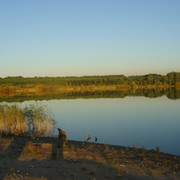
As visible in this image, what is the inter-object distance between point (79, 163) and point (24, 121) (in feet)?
24.9

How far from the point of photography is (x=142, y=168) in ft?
34.6

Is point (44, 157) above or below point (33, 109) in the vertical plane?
below

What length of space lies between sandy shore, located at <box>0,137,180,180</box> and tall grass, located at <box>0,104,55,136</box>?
10.1 ft

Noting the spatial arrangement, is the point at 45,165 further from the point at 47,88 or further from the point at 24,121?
the point at 47,88

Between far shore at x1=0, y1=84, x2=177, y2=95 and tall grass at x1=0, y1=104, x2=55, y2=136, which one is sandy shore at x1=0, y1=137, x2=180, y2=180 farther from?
far shore at x1=0, y1=84, x2=177, y2=95

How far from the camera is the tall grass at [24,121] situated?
56.5 ft

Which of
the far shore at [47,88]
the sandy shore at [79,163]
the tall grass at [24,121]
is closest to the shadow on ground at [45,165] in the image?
the sandy shore at [79,163]

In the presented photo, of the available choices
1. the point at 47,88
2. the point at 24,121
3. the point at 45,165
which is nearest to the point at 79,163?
the point at 45,165

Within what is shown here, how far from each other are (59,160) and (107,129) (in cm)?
1207

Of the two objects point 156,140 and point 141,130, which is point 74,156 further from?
point 141,130

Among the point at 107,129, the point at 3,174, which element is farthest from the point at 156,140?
the point at 3,174

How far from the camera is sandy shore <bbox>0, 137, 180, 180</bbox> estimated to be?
370 inches

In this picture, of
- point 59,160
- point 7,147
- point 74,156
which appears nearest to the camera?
point 59,160

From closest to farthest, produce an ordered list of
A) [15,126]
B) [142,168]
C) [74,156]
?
[142,168], [74,156], [15,126]
